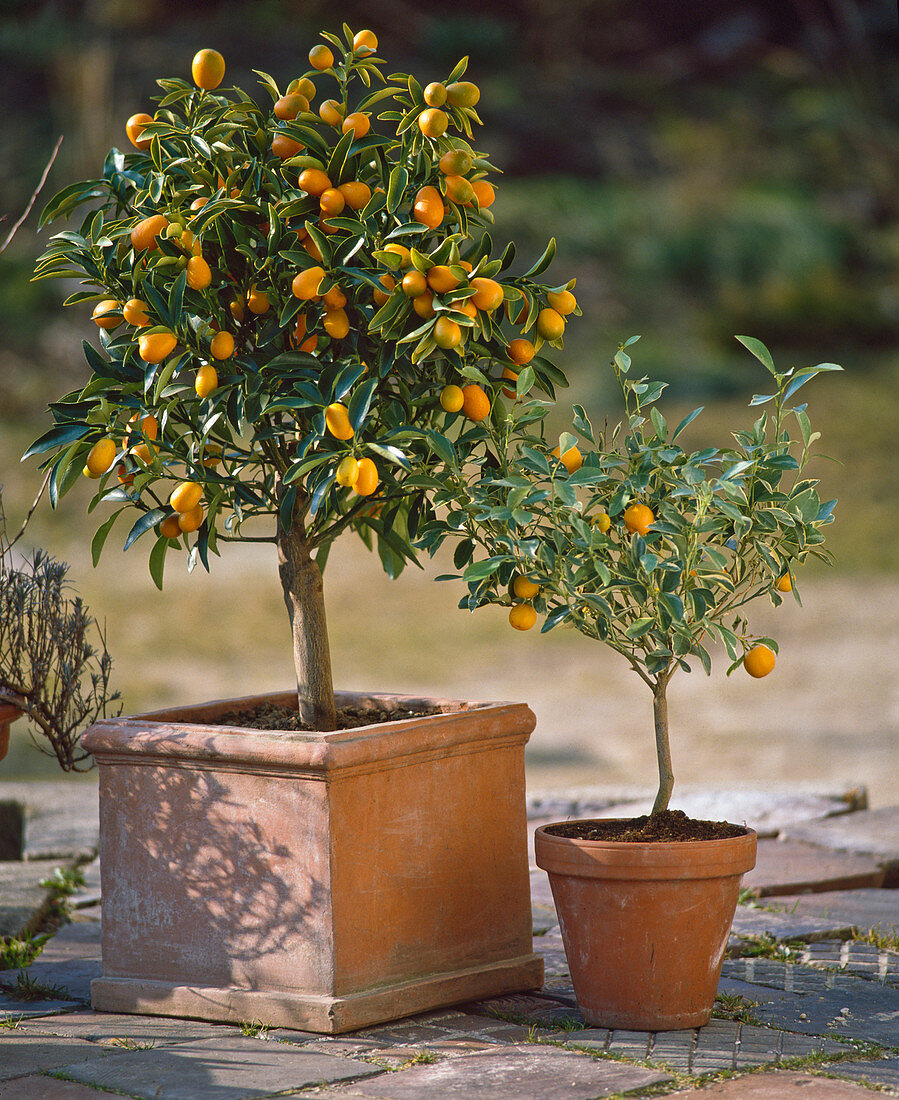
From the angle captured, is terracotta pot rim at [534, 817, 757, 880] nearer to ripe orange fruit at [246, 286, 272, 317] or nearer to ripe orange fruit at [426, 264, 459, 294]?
ripe orange fruit at [426, 264, 459, 294]

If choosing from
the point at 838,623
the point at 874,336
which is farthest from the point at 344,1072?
the point at 874,336

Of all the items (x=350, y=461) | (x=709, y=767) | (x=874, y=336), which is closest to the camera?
(x=350, y=461)

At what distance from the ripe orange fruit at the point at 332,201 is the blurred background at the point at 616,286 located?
3.54 metres

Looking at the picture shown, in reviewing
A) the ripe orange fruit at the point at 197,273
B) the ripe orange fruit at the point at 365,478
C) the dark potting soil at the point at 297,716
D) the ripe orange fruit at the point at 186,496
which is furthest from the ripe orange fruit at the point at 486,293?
the dark potting soil at the point at 297,716

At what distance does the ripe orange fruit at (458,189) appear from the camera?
2264mm

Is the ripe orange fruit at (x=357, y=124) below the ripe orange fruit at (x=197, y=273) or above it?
above

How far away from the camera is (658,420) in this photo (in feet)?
7.45

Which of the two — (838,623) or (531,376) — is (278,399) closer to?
(531,376)

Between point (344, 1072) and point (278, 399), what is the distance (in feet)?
3.62

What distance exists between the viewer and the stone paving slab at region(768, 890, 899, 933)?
3066mm

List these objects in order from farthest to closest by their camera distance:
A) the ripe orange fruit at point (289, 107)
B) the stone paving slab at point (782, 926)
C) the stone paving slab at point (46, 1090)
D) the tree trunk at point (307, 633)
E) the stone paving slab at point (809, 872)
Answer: the stone paving slab at point (809, 872), the stone paving slab at point (782, 926), the tree trunk at point (307, 633), the ripe orange fruit at point (289, 107), the stone paving slab at point (46, 1090)

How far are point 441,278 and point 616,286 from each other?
12906mm

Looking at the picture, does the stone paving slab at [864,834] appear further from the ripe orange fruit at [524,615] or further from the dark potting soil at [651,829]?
the ripe orange fruit at [524,615]

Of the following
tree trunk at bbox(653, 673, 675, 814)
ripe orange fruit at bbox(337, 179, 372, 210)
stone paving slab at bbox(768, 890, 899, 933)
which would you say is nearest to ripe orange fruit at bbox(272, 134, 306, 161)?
ripe orange fruit at bbox(337, 179, 372, 210)
